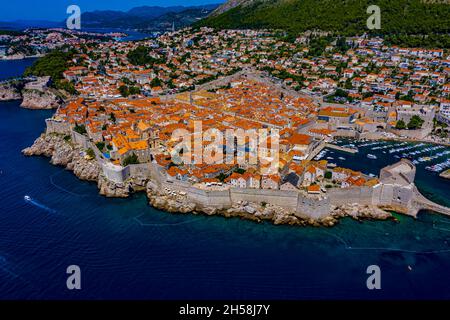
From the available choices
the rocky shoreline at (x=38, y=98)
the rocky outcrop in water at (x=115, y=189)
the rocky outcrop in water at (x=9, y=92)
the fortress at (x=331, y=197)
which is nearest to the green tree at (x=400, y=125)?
the fortress at (x=331, y=197)

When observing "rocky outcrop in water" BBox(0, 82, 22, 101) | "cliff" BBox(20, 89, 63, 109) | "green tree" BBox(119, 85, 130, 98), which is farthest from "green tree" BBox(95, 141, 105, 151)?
"rocky outcrop in water" BBox(0, 82, 22, 101)

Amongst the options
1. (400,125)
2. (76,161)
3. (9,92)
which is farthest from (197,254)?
(9,92)

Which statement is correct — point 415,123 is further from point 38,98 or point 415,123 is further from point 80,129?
point 38,98

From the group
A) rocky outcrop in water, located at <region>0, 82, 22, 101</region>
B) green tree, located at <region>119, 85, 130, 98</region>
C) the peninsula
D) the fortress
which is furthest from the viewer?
rocky outcrop in water, located at <region>0, 82, 22, 101</region>

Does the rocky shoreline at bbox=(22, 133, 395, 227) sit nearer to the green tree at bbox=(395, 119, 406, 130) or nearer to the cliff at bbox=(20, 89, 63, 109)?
the green tree at bbox=(395, 119, 406, 130)

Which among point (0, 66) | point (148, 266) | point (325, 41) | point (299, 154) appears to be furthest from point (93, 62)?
point (148, 266)

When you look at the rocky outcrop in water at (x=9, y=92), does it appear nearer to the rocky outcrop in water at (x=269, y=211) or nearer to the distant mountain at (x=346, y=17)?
the rocky outcrop in water at (x=269, y=211)
